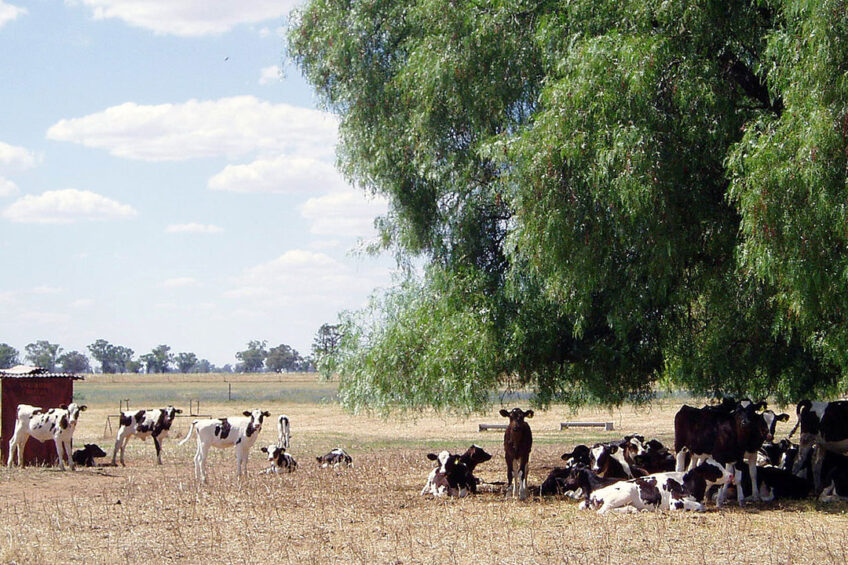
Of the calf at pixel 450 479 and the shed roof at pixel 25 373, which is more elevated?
the shed roof at pixel 25 373

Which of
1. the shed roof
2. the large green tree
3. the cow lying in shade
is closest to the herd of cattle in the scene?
the cow lying in shade

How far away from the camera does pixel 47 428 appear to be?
22250 millimetres

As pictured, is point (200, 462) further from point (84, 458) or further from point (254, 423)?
point (84, 458)

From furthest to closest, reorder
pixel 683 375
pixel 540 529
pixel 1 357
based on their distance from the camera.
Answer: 1. pixel 1 357
2. pixel 683 375
3. pixel 540 529

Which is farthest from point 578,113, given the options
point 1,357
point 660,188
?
point 1,357

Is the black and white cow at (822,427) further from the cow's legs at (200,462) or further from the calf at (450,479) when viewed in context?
the cow's legs at (200,462)

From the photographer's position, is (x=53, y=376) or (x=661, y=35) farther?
(x=53, y=376)

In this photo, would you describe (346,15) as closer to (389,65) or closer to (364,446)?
(389,65)

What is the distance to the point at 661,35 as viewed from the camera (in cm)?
1456

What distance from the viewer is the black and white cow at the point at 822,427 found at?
16016 mm

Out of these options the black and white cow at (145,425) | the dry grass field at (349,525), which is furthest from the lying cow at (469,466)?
the black and white cow at (145,425)

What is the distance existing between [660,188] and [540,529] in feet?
16.5

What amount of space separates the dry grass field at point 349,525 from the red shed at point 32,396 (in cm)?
204

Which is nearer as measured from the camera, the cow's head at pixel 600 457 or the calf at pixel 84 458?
the cow's head at pixel 600 457
